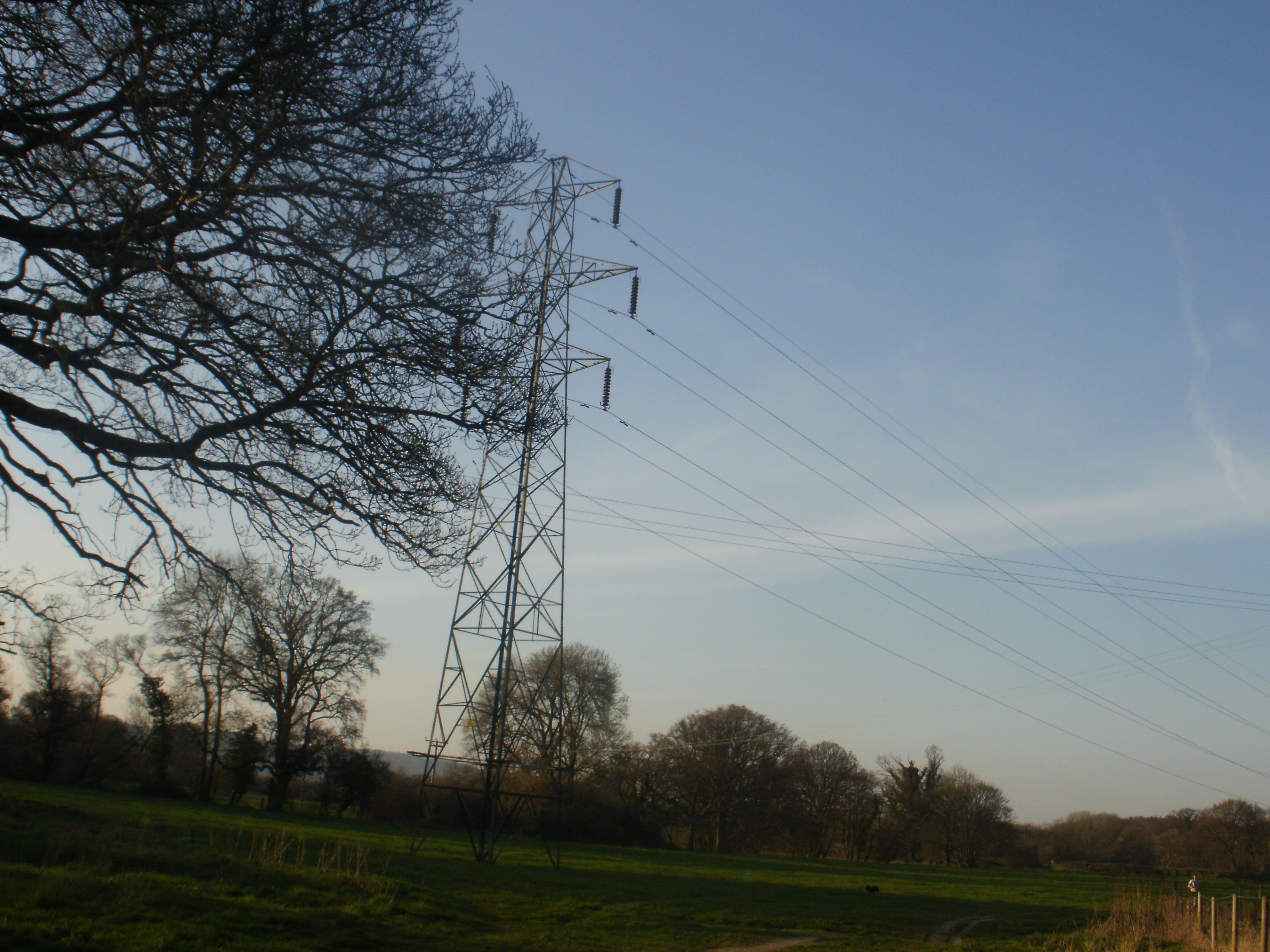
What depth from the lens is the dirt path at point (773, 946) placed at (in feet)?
39.1

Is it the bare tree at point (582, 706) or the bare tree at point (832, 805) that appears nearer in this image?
the bare tree at point (582, 706)

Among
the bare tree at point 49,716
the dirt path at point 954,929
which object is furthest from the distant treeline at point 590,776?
the dirt path at point 954,929

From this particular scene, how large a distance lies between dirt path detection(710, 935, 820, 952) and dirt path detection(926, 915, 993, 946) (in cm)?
248

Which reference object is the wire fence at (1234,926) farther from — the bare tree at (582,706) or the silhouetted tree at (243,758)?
the silhouetted tree at (243,758)

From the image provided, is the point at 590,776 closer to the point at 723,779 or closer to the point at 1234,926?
the point at 723,779

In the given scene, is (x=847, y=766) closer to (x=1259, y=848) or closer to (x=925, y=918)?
(x=1259, y=848)

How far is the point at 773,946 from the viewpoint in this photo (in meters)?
12.5

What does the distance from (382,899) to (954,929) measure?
37.7 ft

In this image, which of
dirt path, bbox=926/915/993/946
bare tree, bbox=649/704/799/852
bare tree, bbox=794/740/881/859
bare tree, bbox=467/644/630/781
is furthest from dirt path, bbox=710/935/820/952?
bare tree, bbox=794/740/881/859

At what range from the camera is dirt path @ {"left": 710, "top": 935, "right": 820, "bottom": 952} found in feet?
39.1

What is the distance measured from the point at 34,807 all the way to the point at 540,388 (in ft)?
58.7

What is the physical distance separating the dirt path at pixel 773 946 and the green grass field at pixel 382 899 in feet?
0.75

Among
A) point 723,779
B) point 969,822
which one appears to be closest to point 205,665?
point 723,779

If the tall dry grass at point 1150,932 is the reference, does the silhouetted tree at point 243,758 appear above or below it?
below
